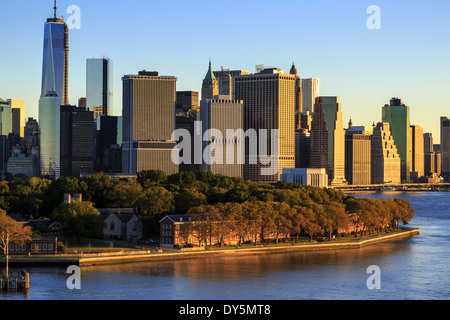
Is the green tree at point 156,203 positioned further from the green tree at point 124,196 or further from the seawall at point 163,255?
the seawall at point 163,255

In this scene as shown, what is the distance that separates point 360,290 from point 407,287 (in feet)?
12.6

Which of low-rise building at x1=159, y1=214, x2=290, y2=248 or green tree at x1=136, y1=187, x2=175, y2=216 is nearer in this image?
low-rise building at x1=159, y1=214, x2=290, y2=248

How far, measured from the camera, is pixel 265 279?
201 ft

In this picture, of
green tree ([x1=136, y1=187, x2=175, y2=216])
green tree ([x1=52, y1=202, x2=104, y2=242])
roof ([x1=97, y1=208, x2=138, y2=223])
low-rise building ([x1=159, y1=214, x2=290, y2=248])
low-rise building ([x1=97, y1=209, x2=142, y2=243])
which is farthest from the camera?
green tree ([x1=136, y1=187, x2=175, y2=216])

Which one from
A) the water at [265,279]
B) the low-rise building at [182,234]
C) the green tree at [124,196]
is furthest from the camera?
the green tree at [124,196]

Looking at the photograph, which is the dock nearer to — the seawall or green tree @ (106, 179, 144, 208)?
the seawall

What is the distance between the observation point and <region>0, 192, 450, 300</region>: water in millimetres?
54812

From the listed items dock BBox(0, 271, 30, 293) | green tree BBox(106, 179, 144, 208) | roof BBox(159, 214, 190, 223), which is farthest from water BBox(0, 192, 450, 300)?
green tree BBox(106, 179, 144, 208)

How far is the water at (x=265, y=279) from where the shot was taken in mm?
54812

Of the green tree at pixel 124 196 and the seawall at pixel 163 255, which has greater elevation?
the green tree at pixel 124 196

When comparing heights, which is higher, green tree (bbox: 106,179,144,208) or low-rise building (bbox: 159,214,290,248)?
green tree (bbox: 106,179,144,208)

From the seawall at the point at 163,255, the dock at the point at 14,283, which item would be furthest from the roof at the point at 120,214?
the dock at the point at 14,283

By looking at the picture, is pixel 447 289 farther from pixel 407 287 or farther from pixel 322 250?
pixel 322 250

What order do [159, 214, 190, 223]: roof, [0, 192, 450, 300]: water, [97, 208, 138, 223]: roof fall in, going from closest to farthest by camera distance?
[0, 192, 450, 300]: water
[159, 214, 190, 223]: roof
[97, 208, 138, 223]: roof
